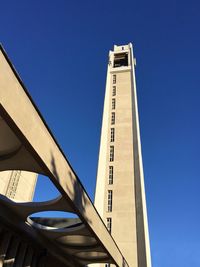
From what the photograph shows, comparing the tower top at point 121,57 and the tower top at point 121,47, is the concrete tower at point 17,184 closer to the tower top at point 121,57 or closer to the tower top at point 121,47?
the tower top at point 121,57

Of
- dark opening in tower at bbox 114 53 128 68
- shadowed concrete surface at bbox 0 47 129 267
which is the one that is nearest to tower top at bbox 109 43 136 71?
dark opening in tower at bbox 114 53 128 68

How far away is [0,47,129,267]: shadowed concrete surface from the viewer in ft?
14.4

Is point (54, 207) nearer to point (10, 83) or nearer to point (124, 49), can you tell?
point (10, 83)

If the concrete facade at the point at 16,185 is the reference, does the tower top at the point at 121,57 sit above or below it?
above

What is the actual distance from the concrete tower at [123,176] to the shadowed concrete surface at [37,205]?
827 cm

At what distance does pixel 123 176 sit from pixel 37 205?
17510mm

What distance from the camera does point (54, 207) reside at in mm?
7758

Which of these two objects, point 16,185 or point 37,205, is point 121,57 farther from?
point 37,205

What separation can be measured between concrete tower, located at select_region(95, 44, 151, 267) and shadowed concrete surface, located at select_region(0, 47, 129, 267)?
27.1 ft

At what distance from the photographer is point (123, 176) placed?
984 inches

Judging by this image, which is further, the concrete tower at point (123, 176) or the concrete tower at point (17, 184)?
the concrete tower at point (17, 184)

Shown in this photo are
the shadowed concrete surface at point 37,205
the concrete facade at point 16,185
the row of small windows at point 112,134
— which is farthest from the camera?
the concrete facade at point 16,185

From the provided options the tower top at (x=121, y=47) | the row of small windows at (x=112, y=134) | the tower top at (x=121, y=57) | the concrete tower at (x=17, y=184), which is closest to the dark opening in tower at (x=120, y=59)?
the tower top at (x=121, y=57)

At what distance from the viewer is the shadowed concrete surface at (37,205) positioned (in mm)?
4391
